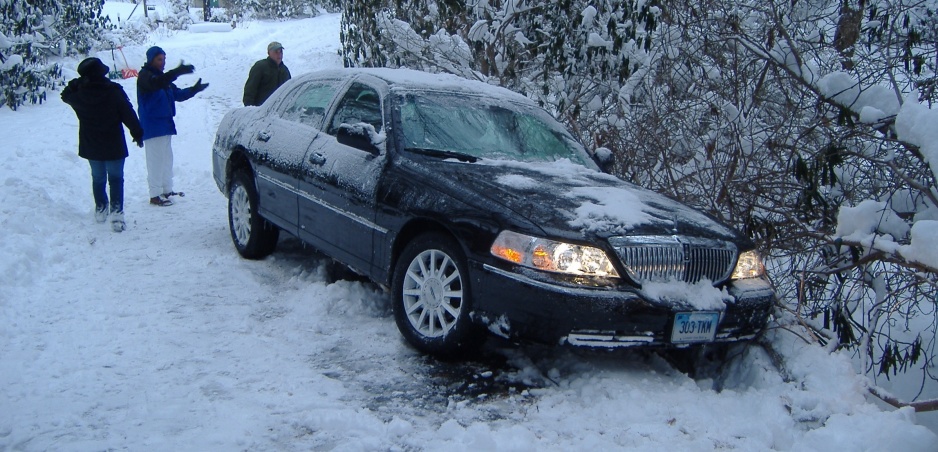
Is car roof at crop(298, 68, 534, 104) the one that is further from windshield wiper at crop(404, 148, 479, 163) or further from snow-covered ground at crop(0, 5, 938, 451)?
snow-covered ground at crop(0, 5, 938, 451)

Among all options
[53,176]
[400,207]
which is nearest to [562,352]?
[400,207]

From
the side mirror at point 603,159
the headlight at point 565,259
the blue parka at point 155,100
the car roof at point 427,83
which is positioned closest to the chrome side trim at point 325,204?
the car roof at point 427,83

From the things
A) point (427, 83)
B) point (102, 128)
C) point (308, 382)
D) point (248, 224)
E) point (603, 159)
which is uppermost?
point (427, 83)

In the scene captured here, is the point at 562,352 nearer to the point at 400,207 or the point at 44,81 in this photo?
the point at 400,207

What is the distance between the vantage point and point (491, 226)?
13.2 ft

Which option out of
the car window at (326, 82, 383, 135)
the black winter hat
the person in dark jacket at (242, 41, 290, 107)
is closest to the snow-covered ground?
the car window at (326, 82, 383, 135)

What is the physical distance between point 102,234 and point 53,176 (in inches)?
94.5

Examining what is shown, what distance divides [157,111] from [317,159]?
13.2 ft

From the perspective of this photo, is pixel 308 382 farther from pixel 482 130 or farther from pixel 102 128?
pixel 102 128

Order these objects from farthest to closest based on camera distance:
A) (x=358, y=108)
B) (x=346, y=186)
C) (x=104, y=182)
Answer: (x=104, y=182) → (x=358, y=108) → (x=346, y=186)

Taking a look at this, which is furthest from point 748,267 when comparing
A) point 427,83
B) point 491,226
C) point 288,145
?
point 288,145

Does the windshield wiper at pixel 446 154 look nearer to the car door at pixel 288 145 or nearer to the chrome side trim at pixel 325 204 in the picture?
the chrome side trim at pixel 325 204

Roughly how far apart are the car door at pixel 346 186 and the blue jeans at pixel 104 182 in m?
2.81

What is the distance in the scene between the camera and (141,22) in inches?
1315
